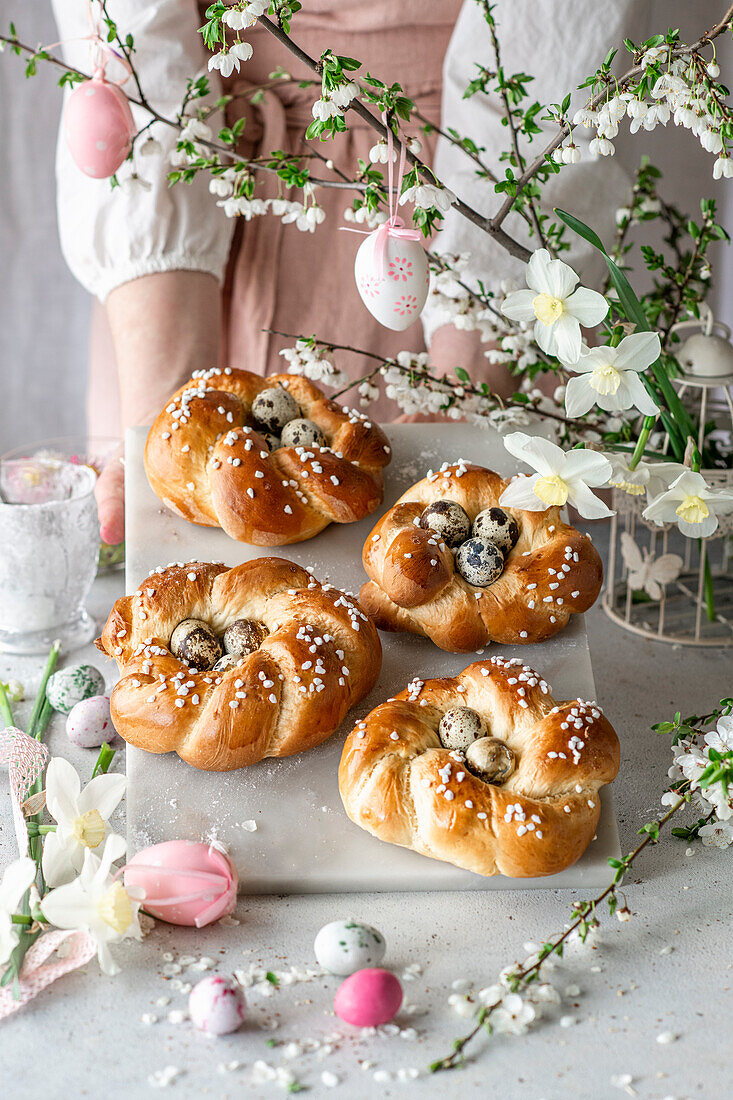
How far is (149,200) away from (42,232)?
3.04ft

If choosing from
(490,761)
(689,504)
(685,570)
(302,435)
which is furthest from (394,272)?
(685,570)

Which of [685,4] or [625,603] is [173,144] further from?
[685,4]

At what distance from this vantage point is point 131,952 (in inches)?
29.6

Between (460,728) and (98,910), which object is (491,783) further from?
(98,910)

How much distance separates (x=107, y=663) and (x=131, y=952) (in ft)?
1.48

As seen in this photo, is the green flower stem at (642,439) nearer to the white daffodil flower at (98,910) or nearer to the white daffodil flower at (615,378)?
the white daffodil flower at (615,378)

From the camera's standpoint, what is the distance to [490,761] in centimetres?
79

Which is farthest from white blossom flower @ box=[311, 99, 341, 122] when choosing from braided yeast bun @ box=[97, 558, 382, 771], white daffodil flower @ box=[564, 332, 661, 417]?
braided yeast bun @ box=[97, 558, 382, 771]

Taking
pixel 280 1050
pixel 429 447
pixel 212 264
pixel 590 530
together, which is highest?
pixel 212 264

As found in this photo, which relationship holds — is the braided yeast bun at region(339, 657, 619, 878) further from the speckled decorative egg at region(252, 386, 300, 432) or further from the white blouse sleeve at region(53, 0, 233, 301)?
the white blouse sleeve at region(53, 0, 233, 301)

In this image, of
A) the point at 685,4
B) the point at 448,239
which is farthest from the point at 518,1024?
the point at 685,4

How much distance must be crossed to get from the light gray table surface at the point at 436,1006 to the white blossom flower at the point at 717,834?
17 mm

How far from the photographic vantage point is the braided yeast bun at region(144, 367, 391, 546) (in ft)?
3.23

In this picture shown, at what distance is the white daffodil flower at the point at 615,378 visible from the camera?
85 cm
